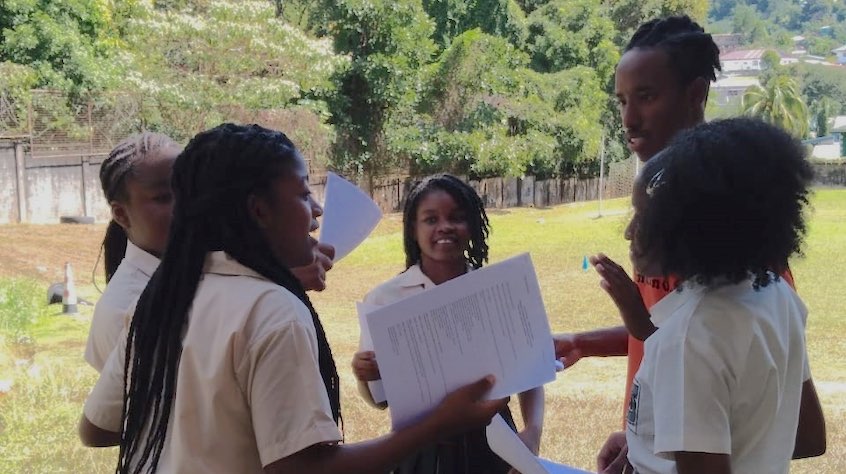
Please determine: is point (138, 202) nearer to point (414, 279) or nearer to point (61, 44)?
point (414, 279)

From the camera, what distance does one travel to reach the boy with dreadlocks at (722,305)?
811 mm

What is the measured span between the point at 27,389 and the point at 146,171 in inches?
81.6

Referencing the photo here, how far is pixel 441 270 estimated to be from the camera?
1707 mm

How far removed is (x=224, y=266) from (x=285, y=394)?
155mm

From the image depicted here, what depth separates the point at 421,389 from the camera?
97 cm

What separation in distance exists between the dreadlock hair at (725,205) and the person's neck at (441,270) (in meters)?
0.83

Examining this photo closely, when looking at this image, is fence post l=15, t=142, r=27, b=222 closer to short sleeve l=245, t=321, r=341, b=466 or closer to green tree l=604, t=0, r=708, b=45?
short sleeve l=245, t=321, r=341, b=466

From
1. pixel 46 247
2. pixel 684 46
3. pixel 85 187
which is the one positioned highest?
pixel 684 46

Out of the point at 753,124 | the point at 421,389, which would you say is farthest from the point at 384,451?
the point at 753,124

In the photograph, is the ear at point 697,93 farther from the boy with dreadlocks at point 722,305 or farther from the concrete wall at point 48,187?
the concrete wall at point 48,187

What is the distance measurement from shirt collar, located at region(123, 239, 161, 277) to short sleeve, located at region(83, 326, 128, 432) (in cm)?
22

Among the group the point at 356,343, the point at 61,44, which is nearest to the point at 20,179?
the point at 61,44

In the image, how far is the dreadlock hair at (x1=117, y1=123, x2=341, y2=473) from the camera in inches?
34.7

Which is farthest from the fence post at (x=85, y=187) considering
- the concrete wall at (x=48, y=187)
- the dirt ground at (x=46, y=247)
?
the dirt ground at (x=46, y=247)
